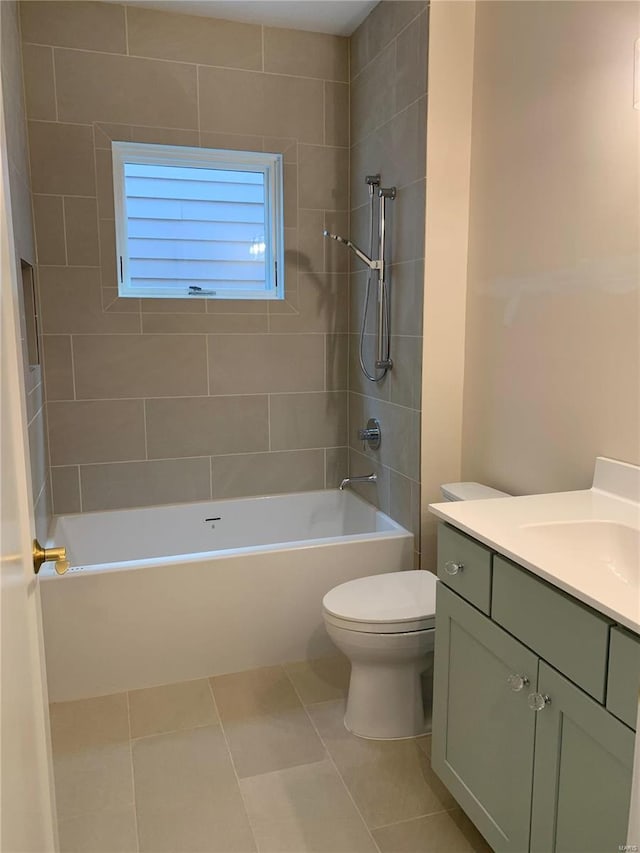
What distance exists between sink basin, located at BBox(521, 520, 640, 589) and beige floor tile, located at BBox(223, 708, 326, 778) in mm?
1124

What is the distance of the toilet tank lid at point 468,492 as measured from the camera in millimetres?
2338

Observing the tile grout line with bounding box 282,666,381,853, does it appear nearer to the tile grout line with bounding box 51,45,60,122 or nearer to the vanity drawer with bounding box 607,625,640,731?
the vanity drawer with bounding box 607,625,640,731

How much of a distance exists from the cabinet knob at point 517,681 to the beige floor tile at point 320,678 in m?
1.15

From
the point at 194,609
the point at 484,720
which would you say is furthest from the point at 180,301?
the point at 484,720

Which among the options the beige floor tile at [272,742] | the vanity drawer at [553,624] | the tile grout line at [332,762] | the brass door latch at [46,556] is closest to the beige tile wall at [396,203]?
the tile grout line at [332,762]

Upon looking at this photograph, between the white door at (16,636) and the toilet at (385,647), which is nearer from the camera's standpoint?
the white door at (16,636)

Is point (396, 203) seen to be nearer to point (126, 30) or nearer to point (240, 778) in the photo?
point (126, 30)

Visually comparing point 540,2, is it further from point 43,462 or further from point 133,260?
point 43,462

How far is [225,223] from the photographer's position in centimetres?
325

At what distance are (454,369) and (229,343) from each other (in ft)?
3.89

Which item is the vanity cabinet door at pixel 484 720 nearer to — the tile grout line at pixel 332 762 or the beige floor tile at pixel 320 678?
the tile grout line at pixel 332 762

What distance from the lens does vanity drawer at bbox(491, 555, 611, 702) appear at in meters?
1.20

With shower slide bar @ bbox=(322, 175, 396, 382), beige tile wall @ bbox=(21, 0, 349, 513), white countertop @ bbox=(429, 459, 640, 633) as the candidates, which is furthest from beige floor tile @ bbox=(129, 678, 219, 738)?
shower slide bar @ bbox=(322, 175, 396, 382)

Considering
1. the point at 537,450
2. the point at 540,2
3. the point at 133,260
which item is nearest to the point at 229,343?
the point at 133,260
